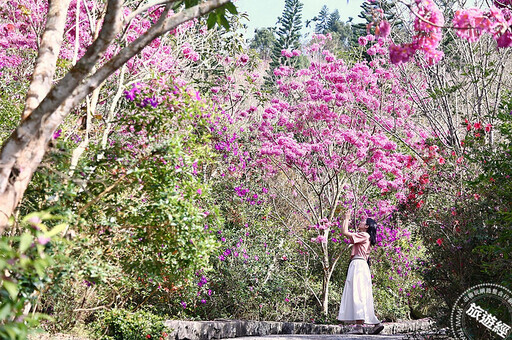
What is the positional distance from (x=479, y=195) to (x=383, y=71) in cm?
449

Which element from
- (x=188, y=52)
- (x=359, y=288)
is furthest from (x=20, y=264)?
(x=188, y=52)

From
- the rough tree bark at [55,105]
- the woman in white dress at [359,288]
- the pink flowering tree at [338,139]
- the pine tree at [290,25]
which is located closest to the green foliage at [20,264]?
the rough tree bark at [55,105]

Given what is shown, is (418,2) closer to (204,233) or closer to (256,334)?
(204,233)

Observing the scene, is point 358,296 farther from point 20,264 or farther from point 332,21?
point 332,21

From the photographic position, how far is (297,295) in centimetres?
1025

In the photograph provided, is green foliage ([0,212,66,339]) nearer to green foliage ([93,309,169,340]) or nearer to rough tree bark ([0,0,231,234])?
rough tree bark ([0,0,231,234])

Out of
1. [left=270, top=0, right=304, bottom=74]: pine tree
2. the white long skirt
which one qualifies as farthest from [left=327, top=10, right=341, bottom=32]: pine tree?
the white long skirt

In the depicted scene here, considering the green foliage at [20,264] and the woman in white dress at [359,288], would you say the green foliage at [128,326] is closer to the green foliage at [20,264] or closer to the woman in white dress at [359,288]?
the woman in white dress at [359,288]

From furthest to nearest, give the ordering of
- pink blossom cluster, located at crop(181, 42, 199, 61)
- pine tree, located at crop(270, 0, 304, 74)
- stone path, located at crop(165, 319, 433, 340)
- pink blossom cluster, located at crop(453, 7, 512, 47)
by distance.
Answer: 1. pine tree, located at crop(270, 0, 304, 74)
2. pink blossom cluster, located at crop(181, 42, 199, 61)
3. stone path, located at crop(165, 319, 433, 340)
4. pink blossom cluster, located at crop(453, 7, 512, 47)

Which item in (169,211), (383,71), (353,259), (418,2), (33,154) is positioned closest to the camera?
(33,154)

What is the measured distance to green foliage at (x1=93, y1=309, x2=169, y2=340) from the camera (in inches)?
226

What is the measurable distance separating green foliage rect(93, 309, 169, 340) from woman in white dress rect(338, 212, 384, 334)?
3379 mm

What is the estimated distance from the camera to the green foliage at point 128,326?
5.75 meters

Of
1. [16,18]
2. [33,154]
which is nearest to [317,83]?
[16,18]
